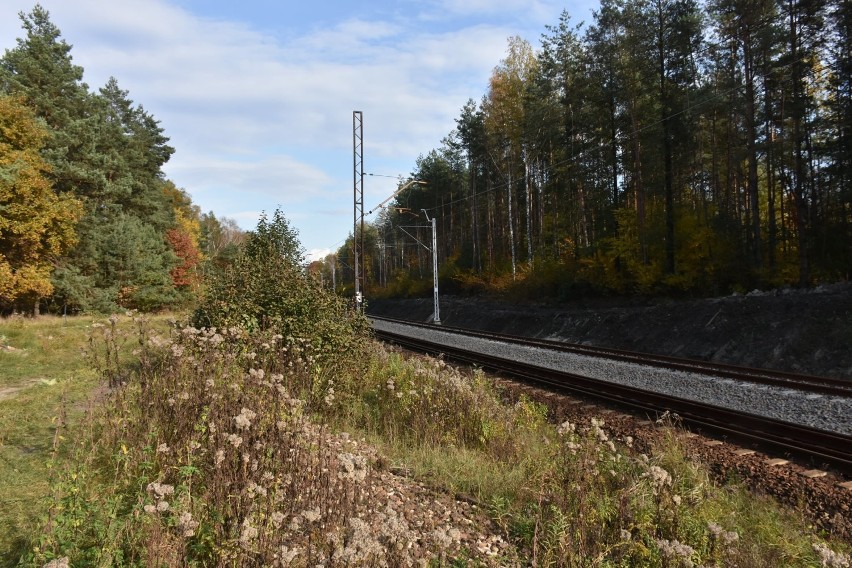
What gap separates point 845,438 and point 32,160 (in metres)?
30.0

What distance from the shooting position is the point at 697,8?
26.5 m

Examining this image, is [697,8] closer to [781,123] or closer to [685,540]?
[781,123]

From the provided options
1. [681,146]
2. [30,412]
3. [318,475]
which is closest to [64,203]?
[30,412]

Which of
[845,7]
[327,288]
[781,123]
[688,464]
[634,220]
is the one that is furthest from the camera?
[634,220]

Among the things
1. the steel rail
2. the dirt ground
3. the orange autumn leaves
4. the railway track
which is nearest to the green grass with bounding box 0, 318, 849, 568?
the railway track

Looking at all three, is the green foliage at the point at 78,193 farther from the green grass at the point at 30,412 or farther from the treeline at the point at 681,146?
the treeline at the point at 681,146

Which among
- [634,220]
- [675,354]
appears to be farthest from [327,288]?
[634,220]

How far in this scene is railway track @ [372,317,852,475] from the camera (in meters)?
6.70

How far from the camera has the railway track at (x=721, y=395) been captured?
670 cm

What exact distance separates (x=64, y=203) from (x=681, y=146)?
100ft

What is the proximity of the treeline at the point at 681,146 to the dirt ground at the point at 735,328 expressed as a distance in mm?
2547

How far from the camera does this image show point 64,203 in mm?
24969

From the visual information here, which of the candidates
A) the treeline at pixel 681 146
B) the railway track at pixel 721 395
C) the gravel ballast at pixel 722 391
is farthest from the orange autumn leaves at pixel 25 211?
the gravel ballast at pixel 722 391

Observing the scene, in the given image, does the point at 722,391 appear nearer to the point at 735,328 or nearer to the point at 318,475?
the point at 735,328
